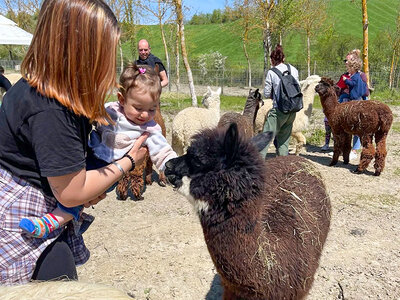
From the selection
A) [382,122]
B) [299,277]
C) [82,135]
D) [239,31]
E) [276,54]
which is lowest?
[299,277]

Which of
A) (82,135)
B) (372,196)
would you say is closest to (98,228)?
(82,135)

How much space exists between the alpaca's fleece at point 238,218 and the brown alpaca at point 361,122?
448 centimetres

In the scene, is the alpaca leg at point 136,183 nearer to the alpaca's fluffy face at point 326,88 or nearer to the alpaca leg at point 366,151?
the alpaca's fluffy face at point 326,88

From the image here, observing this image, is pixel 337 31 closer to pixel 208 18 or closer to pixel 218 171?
pixel 208 18

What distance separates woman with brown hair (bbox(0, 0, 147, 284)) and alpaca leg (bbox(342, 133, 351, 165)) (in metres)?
5.98

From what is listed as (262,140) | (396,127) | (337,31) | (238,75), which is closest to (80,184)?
(262,140)

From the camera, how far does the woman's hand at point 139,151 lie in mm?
1574

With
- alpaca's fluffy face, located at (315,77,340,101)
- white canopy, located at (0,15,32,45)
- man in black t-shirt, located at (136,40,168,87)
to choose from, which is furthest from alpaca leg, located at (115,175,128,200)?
white canopy, located at (0,15,32,45)

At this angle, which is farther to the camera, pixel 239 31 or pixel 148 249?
pixel 239 31

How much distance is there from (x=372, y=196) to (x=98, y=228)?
159 inches

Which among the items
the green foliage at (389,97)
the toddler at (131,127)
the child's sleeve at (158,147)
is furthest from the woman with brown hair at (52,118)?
the green foliage at (389,97)

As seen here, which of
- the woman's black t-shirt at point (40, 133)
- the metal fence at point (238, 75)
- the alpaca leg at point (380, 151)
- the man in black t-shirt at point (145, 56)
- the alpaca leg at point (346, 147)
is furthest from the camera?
the metal fence at point (238, 75)

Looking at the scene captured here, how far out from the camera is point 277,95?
520 centimetres

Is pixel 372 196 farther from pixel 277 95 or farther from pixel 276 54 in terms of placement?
pixel 276 54
